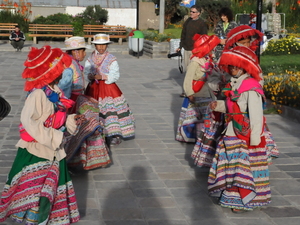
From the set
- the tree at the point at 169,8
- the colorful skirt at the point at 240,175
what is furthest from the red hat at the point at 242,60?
the tree at the point at 169,8

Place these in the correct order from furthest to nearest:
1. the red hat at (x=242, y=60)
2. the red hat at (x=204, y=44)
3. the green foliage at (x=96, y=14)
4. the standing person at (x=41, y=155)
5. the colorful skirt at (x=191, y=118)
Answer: the green foliage at (x=96, y=14) → the colorful skirt at (x=191, y=118) → the red hat at (x=204, y=44) → the red hat at (x=242, y=60) → the standing person at (x=41, y=155)

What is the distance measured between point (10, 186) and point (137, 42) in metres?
16.8

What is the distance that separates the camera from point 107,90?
7.75m

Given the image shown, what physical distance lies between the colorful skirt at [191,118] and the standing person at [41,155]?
3461 millimetres

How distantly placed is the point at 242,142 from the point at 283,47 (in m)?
16.8

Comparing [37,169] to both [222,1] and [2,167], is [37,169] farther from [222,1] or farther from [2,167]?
[222,1]

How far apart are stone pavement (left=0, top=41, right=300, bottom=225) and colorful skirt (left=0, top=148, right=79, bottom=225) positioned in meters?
0.59

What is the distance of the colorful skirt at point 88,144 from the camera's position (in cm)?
635

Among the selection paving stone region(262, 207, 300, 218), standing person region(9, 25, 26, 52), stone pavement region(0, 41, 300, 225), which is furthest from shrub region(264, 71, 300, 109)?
standing person region(9, 25, 26, 52)

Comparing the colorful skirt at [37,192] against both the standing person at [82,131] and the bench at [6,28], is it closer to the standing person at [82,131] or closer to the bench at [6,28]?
the standing person at [82,131]

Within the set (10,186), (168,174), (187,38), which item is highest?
(187,38)

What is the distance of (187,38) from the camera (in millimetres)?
12172

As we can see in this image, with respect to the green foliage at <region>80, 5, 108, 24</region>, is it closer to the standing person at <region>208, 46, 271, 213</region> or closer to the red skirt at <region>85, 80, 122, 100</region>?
the red skirt at <region>85, 80, 122, 100</region>

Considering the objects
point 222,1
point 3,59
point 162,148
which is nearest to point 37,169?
point 162,148
